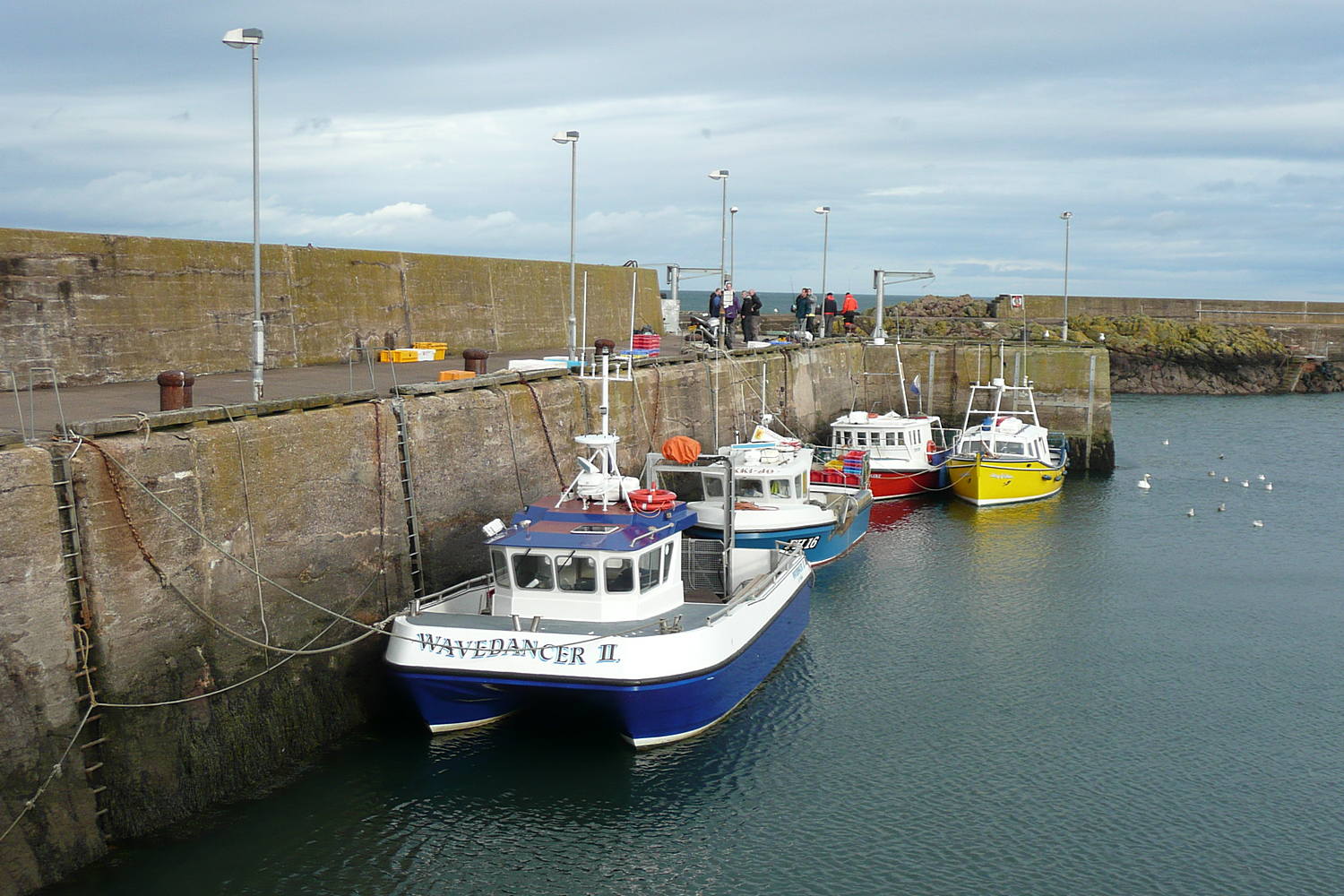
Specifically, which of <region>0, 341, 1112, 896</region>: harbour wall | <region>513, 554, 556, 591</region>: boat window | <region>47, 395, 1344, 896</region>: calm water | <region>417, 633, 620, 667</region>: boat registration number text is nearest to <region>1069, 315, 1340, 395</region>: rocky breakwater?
<region>47, 395, 1344, 896</region>: calm water

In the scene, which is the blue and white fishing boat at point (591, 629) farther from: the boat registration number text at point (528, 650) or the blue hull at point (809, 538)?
the blue hull at point (809, 538)

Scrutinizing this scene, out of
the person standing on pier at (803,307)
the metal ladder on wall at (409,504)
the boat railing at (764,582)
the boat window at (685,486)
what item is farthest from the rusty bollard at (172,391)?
the person standing on pier at (803,307)

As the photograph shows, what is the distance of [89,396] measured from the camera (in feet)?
53.4

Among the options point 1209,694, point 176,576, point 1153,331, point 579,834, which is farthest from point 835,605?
point 1153,331

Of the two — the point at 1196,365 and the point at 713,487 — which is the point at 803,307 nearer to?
the point at 713,487

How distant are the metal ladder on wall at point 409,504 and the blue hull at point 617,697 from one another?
199 centimetres

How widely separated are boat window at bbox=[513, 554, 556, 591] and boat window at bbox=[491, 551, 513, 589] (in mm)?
176

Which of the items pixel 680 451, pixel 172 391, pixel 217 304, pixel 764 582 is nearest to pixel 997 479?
pixel 680 451

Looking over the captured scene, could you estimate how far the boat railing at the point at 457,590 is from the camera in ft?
50.3

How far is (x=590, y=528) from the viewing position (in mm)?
15125

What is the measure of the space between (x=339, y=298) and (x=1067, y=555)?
15.9 metres

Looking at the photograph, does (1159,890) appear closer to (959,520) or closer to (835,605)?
(835,605)

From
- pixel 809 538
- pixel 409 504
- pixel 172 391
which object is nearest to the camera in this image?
pixel 172 391

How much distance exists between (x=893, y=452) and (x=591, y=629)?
19816mm
